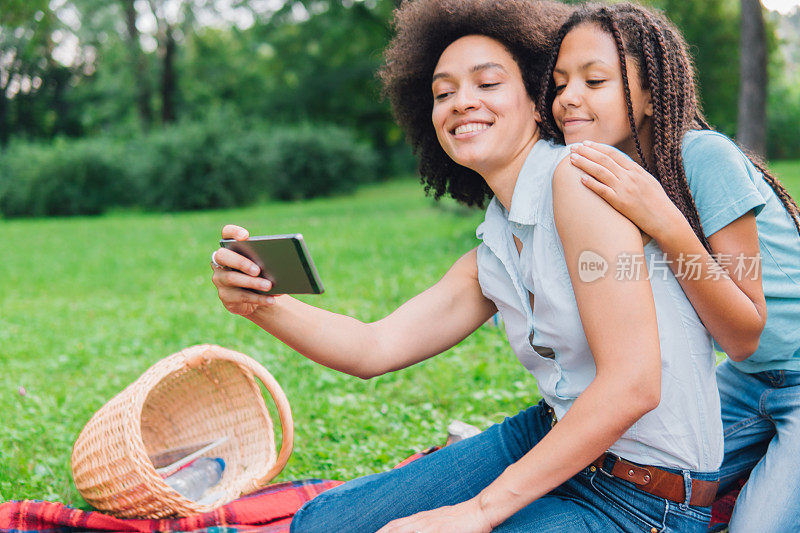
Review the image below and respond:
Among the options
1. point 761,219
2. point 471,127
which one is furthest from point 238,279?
point 761,219

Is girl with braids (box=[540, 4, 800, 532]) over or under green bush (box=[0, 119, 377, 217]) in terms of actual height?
over

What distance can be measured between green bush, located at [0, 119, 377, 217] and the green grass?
743 centimetres

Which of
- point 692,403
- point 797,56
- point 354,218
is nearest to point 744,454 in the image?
point 692,403

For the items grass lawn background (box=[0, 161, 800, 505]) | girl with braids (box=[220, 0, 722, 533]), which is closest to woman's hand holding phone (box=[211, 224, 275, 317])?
girl with braids (box=[220, 0, 722, 533])

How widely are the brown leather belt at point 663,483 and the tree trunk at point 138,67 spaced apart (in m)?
26.8

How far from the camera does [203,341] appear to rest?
5164 millimetres

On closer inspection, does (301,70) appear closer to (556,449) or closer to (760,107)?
(760,107)

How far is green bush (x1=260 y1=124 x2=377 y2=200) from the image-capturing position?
20578mm

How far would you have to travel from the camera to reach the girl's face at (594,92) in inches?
79.7

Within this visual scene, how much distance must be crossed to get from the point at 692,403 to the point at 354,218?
39.5ft

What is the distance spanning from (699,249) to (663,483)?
0.57m

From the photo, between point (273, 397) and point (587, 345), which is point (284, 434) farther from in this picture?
point (587, 345)

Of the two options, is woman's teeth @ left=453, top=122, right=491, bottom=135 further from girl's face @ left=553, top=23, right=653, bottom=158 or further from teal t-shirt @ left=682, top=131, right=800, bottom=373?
teal t-shirt @ left=682, top=131, right=800, bottom=373

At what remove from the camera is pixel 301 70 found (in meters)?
27.6
